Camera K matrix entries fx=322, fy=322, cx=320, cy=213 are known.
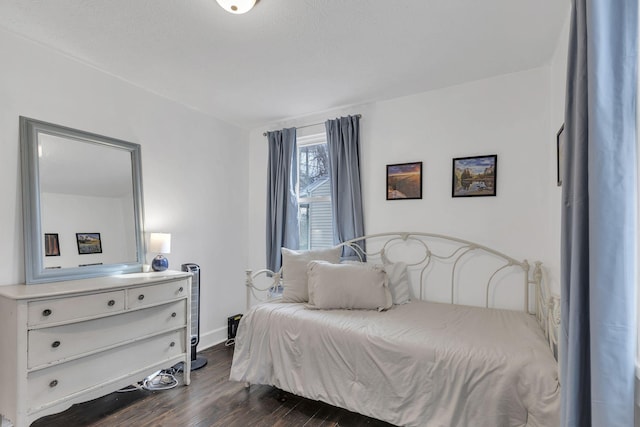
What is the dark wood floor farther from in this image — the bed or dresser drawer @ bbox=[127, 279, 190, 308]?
dresser drawer @ bbox=[127, 279, 190, 308]

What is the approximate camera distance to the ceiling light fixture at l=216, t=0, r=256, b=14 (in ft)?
5.30

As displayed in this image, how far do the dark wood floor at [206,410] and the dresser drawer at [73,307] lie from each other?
0.67 meters

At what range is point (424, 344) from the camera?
1.73m

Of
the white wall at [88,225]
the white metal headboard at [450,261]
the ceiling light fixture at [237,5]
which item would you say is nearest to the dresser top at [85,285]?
the white wall at [88,225]

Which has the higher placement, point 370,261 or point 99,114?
point 99,114

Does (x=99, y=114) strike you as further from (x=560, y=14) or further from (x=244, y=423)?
(x=560, y=14)

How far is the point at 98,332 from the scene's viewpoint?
1987 mm

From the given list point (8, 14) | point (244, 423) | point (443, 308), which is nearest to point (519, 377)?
point (443, 308)

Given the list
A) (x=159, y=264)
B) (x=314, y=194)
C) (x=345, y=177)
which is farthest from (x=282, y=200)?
(x=159, y=264)

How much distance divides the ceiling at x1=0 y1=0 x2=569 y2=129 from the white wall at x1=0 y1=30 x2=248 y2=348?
159 mm

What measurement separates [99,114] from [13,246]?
1.08 metres

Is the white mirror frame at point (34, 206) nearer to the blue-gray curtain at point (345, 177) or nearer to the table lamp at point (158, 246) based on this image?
the table lamp at point (158, 246)

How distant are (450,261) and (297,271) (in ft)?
4.10

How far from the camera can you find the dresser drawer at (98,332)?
5.68 ft
